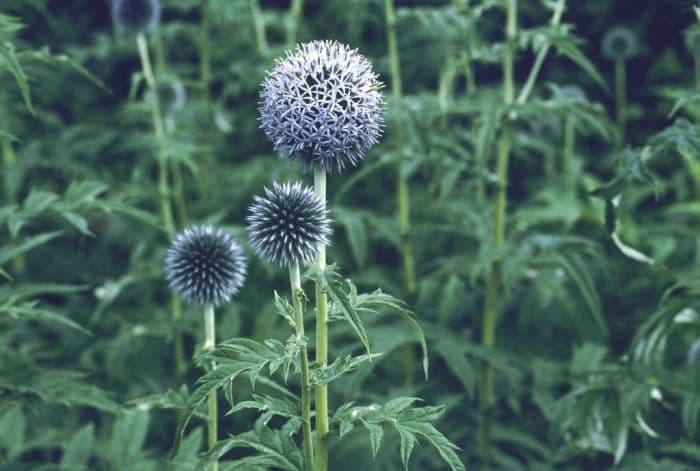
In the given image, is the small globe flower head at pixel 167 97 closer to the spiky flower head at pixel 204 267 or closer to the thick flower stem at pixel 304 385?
the spiky flower head at pixel 204 267

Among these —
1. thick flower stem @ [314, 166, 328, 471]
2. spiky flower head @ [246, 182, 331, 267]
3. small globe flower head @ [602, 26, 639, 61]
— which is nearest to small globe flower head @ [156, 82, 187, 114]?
spiky flower head @ [246, 182, 331, 267]

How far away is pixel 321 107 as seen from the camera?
191cm

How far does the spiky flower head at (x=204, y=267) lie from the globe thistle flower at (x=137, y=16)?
200 centimetres

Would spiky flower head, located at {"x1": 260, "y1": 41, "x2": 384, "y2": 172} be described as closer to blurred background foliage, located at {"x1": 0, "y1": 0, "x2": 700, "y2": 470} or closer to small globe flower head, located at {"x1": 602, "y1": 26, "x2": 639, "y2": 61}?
blurred background foliage, located at {"x1": 0, "y1": 0, "x2": 700, "y2": 470}

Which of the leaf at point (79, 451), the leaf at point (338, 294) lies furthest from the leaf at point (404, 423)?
the leaf at point (79, 451)

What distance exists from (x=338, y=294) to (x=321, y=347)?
32cm

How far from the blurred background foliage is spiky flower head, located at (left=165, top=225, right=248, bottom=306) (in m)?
0.29

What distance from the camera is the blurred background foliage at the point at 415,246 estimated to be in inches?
106

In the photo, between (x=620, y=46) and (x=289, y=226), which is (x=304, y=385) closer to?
(x=289, y=226)

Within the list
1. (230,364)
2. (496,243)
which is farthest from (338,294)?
(496,243)

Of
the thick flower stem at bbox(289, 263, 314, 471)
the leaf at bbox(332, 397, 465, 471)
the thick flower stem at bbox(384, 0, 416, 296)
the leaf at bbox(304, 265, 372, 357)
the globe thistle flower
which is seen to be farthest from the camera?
the globe thistle flower

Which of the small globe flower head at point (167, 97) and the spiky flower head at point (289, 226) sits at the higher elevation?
the small globe flower head at point (167, 97)

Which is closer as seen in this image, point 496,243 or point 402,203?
point 496,243

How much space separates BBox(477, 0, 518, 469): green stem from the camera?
10.8ft
